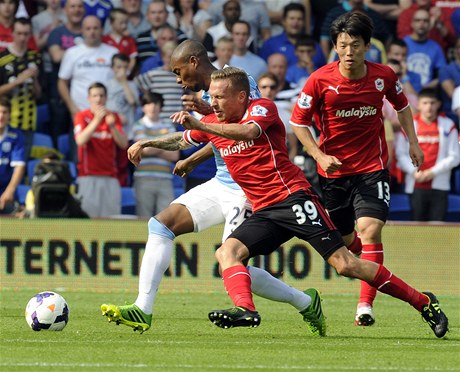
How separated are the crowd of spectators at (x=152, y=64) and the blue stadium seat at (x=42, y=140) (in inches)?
3.3

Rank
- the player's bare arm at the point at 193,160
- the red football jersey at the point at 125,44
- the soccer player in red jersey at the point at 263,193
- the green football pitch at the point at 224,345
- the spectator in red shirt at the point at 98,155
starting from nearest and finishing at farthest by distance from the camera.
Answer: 1. the green football pitch at the point at 224,345
2. the soccer player in red jersey at the point at 263,193
3. the player's bare arm at the point at 193,160
4. the spectator in red shirt at the point at 98,155
5. the red football jersey at the point at 125,44

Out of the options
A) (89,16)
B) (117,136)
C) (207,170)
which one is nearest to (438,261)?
(207,170)

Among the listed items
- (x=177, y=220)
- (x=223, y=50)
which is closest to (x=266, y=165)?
(x=177, y=220)

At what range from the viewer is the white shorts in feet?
30.5

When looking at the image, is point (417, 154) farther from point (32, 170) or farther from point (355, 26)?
point (32, 170)

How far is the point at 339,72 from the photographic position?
1019 cm

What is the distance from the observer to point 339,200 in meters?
10.5

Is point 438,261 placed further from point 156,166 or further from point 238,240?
point 238,240

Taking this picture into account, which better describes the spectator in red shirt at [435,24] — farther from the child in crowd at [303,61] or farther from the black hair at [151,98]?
the black hair at [151,98]

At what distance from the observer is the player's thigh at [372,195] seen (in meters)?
10.1

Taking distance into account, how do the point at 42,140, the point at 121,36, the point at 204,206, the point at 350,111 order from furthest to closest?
the point at 121,36 → the point at 42,140 → the point at 350,111 → the point at 204,206

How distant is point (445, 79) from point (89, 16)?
5.78 metres

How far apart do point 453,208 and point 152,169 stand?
4.63 metres

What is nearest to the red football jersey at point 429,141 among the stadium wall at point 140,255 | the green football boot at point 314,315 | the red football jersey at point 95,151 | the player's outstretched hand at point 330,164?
the stadium wall at point 140,255
